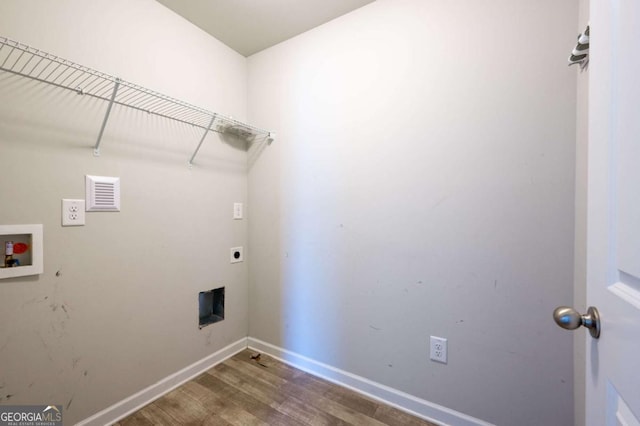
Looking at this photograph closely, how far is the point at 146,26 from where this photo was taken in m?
1.47

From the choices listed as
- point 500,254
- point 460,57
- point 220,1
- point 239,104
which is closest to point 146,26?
point 220,1

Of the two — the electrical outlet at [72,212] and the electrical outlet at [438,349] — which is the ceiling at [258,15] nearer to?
the electrical outlet at [72,212]

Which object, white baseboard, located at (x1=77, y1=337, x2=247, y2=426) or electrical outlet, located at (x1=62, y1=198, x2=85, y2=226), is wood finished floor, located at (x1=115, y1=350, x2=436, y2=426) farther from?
electrical outlet, located at (x1=62, y1=198, x2=85, y2=226)

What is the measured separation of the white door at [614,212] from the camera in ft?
1.41

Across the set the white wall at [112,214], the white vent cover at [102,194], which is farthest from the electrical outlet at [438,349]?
the white vent cover at [102,194]

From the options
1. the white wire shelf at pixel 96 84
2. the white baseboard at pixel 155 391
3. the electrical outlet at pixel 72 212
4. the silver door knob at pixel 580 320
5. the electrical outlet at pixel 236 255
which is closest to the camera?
the silver door knob at pixel 580 320

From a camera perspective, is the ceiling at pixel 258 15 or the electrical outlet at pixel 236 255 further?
the electrical outlet at pixel 236 255

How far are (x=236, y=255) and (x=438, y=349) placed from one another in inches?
57.6

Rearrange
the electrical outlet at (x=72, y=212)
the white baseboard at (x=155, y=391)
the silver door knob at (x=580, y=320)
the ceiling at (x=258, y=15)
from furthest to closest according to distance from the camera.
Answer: the ceiling at (x=258, y=15)
the white baseboard at (x=155, y=391)
the electrical outlet at (x=72, y=212)
the silver door knob at (x=580, y=320)

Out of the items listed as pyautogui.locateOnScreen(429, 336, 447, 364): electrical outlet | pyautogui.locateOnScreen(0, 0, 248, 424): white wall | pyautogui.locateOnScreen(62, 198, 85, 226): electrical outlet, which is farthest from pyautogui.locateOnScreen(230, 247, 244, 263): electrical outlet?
pyautogui.locateOnScreen(429, 336, 447, 364): electrical outlet

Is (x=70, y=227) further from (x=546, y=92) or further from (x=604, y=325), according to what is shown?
(x=546, y=92)

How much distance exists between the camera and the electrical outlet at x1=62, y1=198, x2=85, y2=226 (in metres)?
1.18

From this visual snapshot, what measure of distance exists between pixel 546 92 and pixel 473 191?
1.59 ft

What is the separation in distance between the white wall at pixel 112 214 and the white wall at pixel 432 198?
50 centimetres
